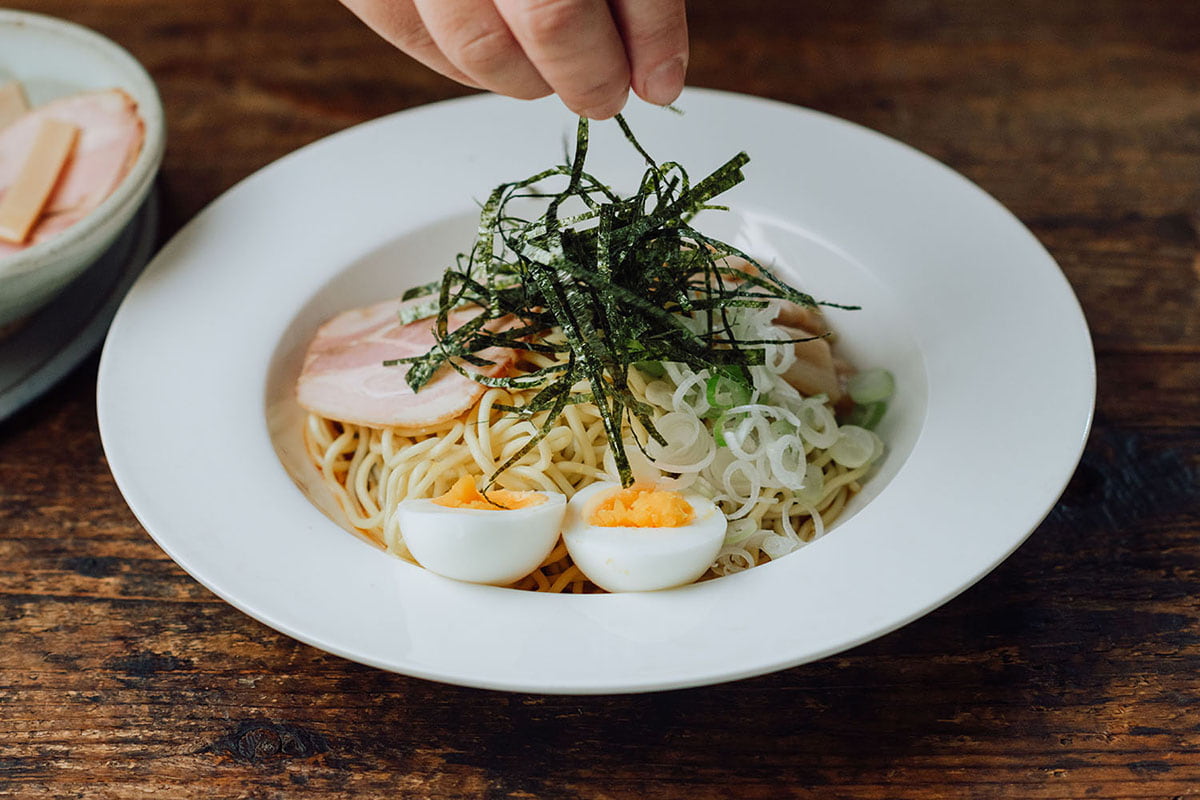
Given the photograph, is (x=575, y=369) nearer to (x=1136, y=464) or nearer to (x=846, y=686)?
(x=846, y=686)

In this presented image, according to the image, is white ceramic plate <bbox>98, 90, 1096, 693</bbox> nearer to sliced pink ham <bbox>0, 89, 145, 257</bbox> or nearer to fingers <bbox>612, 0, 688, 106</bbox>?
sliced pink ham <bbox>0, 89, 145, 257</bbox>

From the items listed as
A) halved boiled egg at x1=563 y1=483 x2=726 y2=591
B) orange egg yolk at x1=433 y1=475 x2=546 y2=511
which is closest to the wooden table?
halved boiled egg at x1=563 y1=483 x2=726 y2=591

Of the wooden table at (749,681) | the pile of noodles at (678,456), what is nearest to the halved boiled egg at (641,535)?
the pile of noodles at (678,456)

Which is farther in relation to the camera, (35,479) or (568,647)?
(35,479)

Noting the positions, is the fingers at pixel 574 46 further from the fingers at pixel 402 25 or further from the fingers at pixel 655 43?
the fingers at pixel 402 25

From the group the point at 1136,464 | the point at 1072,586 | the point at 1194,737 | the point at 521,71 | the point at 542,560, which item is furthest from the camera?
the point at 1136,464

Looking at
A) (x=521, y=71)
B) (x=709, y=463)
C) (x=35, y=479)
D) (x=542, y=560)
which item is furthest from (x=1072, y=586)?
(x=35, y=479)
